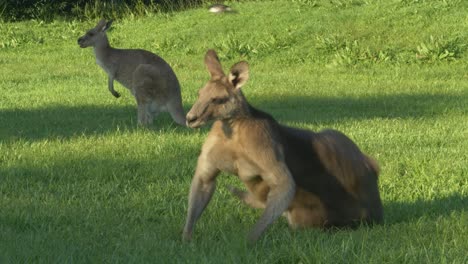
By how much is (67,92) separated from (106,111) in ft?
6.93

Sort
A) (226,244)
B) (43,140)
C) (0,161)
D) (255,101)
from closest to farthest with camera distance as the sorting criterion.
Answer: (226,244)
(0,161)
(43,140)
(255,101)

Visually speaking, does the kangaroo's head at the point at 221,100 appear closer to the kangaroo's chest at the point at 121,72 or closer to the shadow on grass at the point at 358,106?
the shadow on grass at the point at 358,106

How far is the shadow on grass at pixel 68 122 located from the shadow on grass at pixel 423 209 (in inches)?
178

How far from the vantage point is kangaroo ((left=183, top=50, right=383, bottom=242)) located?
Answer: 16.4 feet

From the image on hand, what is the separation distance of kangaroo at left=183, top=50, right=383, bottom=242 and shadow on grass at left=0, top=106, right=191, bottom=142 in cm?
464

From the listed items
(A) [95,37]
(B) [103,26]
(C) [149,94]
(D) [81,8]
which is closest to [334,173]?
(C) [149,94]

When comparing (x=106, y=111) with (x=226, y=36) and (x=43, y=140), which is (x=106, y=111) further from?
(x=226, y=36)

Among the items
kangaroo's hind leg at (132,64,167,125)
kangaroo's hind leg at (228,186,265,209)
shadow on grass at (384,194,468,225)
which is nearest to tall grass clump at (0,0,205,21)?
kangaroo's hind leg at (132,64,167,125)

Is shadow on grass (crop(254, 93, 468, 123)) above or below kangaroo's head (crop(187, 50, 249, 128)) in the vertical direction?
below

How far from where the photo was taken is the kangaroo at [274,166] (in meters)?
4.99

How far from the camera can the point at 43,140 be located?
933 cm

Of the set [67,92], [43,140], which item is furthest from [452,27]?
[43,140]

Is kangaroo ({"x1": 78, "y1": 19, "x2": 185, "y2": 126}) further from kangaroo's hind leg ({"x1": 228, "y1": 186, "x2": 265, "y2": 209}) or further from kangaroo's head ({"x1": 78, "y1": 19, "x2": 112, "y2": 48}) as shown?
kangaroo's hind leg ({"x1": 228, "y1": 186, "x2": 265, "y2": 209})

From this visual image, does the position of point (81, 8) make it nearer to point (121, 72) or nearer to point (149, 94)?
point (121, 72)
